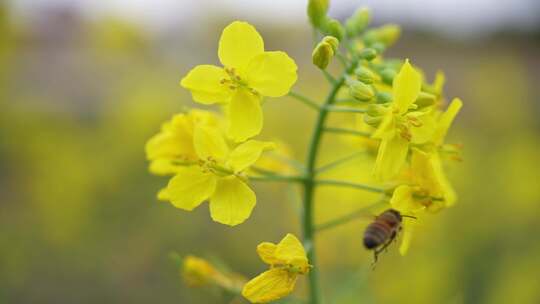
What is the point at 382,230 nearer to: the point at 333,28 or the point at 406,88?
the point at 406,88

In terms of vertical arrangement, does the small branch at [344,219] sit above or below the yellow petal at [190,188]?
below

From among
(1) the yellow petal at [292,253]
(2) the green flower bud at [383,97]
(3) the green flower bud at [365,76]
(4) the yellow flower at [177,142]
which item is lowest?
(1) the yellow petal at [292,253]

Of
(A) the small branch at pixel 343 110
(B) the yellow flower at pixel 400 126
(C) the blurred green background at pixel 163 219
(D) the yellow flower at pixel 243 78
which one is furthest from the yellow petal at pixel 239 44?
(C) the blurred green background at pixel 163 219

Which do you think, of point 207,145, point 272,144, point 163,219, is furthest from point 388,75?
point 163,219

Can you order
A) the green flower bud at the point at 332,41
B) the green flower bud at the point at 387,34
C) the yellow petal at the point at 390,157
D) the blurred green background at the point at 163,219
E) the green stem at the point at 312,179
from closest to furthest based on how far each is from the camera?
the yellow petal at the point at 390,157 → the green flower bud at the point at 332,41 → the green stem at the point at 312,179 → the green flower bud at the point at 387,34 → the blurred green background at the point at 163,219

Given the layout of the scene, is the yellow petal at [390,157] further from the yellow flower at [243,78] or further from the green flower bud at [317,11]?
the green flower bud at [317,11]

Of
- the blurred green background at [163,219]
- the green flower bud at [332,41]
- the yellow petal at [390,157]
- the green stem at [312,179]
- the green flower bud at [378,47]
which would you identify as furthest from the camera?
the blurred green background at [163,219]

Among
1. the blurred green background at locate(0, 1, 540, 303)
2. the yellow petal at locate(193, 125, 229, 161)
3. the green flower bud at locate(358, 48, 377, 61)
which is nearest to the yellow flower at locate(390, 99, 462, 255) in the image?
the green flower bud at locate(358, 48, 377, 61)

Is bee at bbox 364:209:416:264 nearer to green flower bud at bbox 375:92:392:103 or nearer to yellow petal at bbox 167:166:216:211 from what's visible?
green flower bud at bbox 375:92:392:103

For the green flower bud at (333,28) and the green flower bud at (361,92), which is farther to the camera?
the green flower bud at (333,28)
